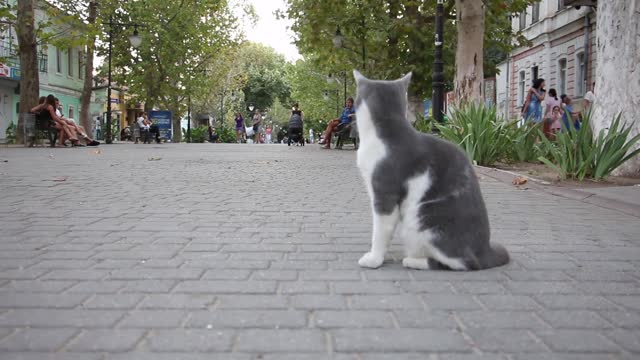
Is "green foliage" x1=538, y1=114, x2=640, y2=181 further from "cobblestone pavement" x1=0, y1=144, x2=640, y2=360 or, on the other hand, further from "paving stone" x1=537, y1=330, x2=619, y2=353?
"paving stone" x1=537, y1=330, x2=619, y2=353

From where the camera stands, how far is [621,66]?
9617 mm

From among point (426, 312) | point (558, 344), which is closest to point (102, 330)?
point (426, 312)

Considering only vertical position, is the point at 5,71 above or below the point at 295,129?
above

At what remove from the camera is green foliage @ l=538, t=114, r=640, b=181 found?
870 cm

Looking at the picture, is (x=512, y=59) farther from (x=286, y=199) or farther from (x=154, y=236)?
(x=154, y=236)

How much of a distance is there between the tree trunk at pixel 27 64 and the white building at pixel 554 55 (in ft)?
65.0

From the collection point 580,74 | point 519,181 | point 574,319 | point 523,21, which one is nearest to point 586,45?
point 580,74

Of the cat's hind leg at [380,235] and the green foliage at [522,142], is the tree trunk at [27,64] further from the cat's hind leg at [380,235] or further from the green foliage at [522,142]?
the cat's hind leg at [380,235]

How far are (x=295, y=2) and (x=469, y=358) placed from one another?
2624 cm

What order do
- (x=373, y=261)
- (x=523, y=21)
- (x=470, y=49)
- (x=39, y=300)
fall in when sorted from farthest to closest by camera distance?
1. (x=523, y=21)
2. (x=470, y=49)
3. (x=373, y=261)
4. (x=39, y=300)

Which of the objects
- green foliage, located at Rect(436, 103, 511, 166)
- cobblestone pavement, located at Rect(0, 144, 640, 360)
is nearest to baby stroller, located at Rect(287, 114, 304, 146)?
green foliage, located at Rect(436, 103, 511, 166)

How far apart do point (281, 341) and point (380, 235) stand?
132 cm

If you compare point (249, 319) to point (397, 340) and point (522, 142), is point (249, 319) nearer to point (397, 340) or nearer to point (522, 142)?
point (397, 340)

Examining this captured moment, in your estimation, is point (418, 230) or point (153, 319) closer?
point (153, 319)
